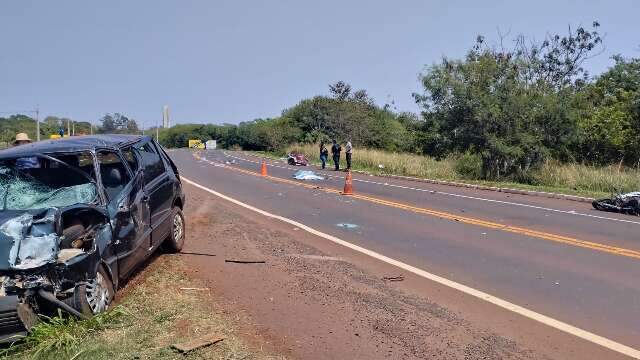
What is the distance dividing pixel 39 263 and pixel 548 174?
23.6 m

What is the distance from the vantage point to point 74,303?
5141 mm

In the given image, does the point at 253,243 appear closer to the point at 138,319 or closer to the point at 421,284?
the point at 421,284

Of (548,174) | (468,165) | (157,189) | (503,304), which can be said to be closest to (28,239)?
(157,189)

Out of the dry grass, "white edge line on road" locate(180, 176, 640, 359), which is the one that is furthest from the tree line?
"white edge line on road" locate(180, 176, 640, 359)

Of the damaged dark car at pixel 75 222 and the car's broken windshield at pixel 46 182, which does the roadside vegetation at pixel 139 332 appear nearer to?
the damaged dark car at pixel 75 222

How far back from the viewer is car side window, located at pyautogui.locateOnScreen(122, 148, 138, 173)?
23.9ft

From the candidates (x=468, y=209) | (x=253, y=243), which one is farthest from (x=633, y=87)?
(x=253, y=243)

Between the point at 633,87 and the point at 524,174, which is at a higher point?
the point at 633,87

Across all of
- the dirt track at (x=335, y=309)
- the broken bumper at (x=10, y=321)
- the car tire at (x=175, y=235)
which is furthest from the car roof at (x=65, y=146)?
the broken bumper at (x=10, y=321)

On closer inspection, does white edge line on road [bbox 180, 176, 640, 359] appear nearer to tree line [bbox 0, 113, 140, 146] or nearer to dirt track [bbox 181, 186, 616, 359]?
dirt track [bbox 181, 186, 616, 359]

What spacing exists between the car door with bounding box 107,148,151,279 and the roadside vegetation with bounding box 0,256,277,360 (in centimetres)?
46

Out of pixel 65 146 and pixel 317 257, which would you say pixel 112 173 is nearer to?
pixel 65 146

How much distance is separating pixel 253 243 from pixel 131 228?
364cm

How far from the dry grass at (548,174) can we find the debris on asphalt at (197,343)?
17.0 metres
